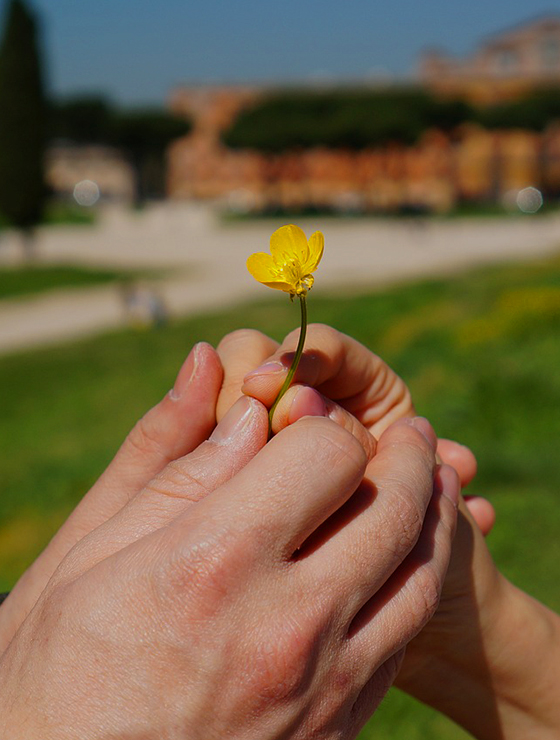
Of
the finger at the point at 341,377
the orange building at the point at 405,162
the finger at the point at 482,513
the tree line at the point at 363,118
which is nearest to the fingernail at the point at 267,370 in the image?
the finger at the point at 341,377

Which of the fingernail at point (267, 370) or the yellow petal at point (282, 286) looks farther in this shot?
the fingernail at point (267, 370)

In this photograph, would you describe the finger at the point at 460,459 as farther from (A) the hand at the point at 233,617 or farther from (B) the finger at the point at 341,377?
(A) the hand at the point at 233,617

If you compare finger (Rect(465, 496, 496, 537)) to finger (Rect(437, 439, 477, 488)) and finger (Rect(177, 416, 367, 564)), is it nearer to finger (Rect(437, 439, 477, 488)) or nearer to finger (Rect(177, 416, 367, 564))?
finger (Rect(437, 439, 477, 488))

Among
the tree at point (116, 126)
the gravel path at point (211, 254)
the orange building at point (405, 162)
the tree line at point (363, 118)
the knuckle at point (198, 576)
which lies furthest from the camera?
the orange building at point (405, 162)

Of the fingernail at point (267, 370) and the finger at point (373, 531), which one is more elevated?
the fingernail at point (267, 370)

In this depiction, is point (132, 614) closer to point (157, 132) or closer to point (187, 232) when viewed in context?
point (187, 232)

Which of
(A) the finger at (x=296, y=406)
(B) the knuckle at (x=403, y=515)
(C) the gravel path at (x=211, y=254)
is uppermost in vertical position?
(A) the finger at (x=296, y=406)

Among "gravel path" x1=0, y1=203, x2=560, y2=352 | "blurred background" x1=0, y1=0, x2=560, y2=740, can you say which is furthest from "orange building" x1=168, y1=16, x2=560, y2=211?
"gravel path" x1=0, y1=203, x2=560, y2=352
